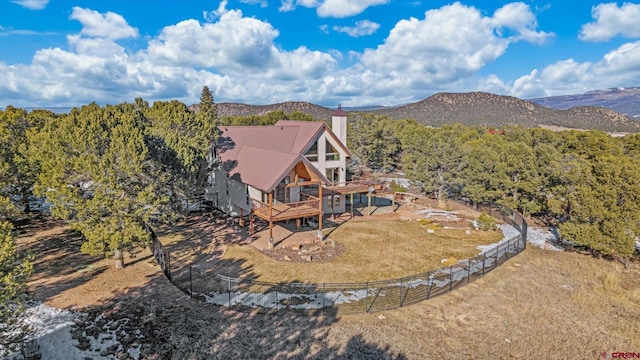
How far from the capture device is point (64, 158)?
16547 millimetres

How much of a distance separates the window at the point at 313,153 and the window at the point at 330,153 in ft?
3.27

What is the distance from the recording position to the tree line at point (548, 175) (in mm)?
20578

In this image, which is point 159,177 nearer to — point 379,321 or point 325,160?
point 379,321

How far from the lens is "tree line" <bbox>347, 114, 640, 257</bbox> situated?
20.6 metres

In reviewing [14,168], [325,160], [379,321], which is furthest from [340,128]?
[14,168]

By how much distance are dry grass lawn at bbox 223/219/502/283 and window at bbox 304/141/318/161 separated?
5.74 metres

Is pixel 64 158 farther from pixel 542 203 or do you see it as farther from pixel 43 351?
pixel 542 203

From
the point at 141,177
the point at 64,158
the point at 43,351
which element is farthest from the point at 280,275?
the point at 64,158

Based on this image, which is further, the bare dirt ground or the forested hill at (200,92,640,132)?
the forested hill at (200,92,640,132)

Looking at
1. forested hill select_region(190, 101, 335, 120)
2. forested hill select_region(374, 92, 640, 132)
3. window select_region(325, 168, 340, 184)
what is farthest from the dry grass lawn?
forested hill select_region(190, 101, 335, 120)

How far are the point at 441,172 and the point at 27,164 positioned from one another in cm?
3178

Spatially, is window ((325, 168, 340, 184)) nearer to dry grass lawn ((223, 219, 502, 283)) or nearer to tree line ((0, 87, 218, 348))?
dry grass lawn ((223, 219, 502, 283))

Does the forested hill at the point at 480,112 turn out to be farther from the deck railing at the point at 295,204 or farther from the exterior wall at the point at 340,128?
the deck railing at the point at 295,204

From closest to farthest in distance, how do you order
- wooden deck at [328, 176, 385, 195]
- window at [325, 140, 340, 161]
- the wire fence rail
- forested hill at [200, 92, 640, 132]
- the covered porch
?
1. the wire fence rail
2. the covered porch
3. wooden deck at [328, 176, 385, 195]
4. window at [325, 140, 340, 161]
5. forested hill at [200, 92, 640, 132]
